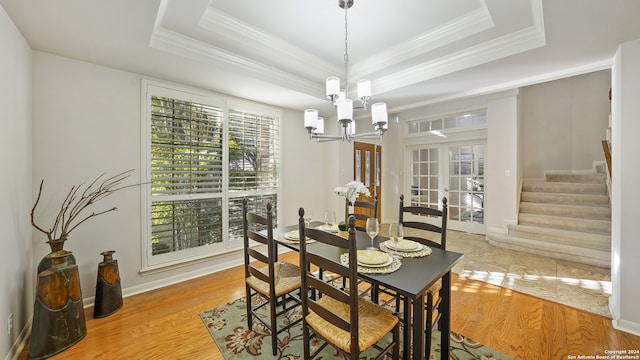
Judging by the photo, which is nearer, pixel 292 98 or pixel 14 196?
pixel 14 196

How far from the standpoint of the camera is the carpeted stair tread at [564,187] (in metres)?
4.21

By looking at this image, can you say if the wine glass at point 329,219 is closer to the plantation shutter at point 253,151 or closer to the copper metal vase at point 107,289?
the plantation shutter at point 253,151

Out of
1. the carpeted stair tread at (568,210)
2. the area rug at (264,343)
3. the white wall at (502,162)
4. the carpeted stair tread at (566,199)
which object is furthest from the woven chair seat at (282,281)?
the carpeted stair tread at (566,199)

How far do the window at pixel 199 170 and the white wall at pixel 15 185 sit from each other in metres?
0.83

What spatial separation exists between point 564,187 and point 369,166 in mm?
3594

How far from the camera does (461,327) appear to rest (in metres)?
2.05

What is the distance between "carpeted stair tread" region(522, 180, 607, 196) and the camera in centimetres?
421

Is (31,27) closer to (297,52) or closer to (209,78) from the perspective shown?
(209,78)

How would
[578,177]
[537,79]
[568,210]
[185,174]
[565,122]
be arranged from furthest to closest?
[565,122]
[578,177]
[568,210]
[185,174]
[537,79]

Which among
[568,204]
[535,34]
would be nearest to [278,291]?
[535,34]

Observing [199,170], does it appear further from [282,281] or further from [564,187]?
[564,187]

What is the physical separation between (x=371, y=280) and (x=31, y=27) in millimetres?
3014

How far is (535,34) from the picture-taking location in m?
2.10

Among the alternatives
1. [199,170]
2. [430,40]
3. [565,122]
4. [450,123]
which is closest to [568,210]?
[565,122]
